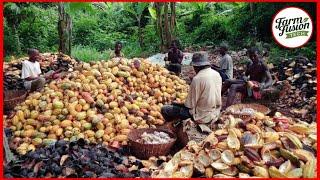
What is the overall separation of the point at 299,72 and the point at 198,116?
9.23ft

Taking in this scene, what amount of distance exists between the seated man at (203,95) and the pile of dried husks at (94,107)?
0.68m

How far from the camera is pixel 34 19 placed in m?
12.9

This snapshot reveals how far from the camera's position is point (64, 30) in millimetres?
8797

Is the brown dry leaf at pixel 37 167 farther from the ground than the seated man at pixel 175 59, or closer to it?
closer to it

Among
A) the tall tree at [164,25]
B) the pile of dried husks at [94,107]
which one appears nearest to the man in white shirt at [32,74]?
the pile of dried husks at [94,107]

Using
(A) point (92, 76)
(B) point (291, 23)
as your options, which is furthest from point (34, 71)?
(B) point (291, 23)

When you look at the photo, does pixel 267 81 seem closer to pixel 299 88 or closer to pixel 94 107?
pixel 299 88

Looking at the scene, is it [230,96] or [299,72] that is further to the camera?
[299,72]

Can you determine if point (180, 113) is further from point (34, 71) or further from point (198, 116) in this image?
point (34, 71)

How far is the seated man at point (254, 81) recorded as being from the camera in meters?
5.73

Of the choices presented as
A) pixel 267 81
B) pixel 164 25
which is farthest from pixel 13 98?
pixel 164 25

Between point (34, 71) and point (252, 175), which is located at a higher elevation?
point (34, 71)

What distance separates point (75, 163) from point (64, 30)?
17.1 ft

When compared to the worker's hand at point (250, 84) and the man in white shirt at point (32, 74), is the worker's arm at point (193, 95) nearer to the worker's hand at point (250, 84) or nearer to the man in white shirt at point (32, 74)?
the worker's hand at point (250, 84)
